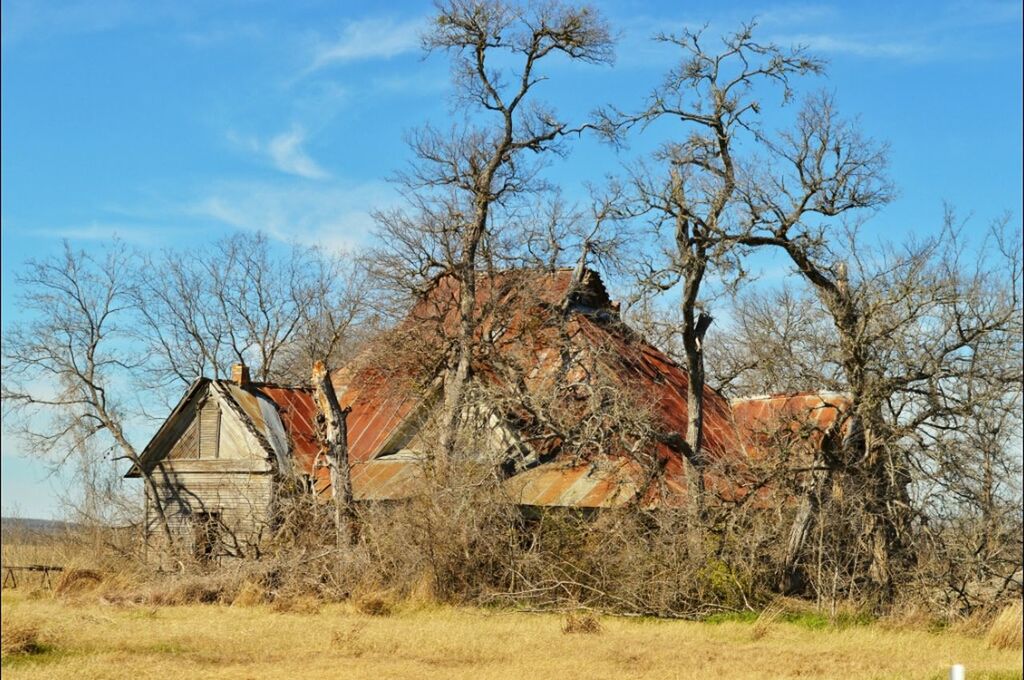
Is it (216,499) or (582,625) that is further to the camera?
(216,499)

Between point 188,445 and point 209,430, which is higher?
point 209,430

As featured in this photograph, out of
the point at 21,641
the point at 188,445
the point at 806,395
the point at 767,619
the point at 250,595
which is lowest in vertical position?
the point at 767,619

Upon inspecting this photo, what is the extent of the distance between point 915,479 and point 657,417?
18.4 feet

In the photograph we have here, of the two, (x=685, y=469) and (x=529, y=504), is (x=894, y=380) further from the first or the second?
(x=529, y=504)

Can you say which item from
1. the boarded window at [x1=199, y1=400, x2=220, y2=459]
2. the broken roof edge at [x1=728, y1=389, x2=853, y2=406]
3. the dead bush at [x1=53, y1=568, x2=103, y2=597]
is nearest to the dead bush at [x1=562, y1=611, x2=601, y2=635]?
the broken roof edge at [x1=728, y1=389, x2=853, y2=406]

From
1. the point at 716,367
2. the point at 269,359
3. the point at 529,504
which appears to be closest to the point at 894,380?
the point at 529,504

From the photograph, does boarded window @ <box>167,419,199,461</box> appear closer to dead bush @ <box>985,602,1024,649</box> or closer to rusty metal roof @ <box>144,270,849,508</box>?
rusty metal roof @ <box>144,270,849,508</box>

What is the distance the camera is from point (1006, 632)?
57.3 feet

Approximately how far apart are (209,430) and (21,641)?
512 inches

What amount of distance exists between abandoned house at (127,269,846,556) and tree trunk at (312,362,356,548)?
577mm

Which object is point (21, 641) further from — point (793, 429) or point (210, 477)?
point (793, 429)

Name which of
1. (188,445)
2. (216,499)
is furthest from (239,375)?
(216,499)

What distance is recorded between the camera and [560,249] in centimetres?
2670

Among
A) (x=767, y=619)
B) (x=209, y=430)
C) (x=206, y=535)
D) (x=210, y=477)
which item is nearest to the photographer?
(x=767, y=619)
